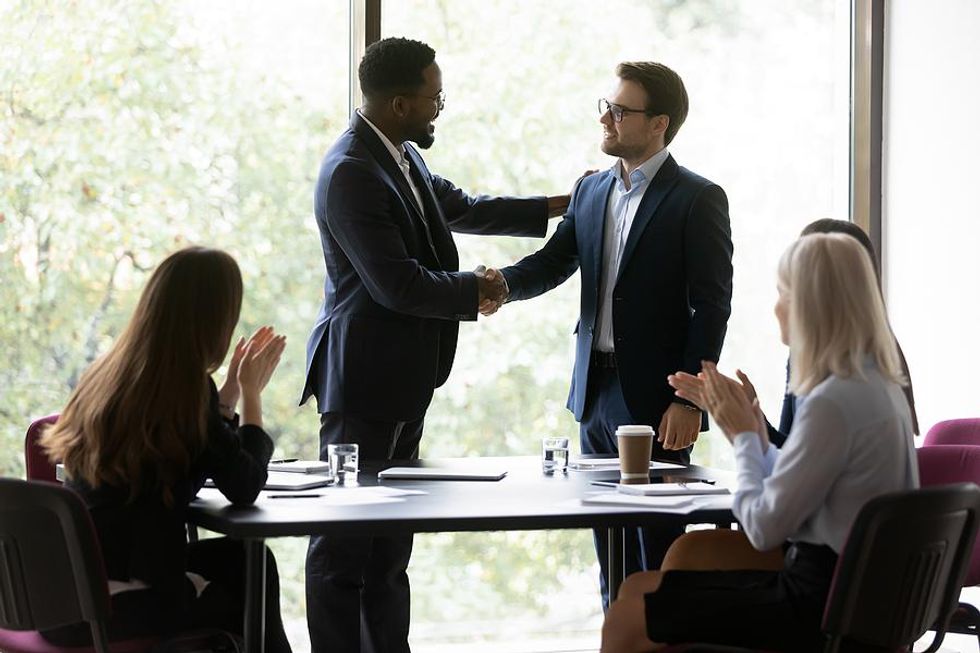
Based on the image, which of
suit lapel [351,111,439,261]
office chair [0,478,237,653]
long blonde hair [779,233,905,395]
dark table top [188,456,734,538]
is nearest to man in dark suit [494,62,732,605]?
suit lapel [351,111,439,261]

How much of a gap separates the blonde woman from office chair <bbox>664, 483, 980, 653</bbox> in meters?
0.06

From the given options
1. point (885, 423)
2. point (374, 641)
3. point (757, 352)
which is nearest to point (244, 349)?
point (374, 641)

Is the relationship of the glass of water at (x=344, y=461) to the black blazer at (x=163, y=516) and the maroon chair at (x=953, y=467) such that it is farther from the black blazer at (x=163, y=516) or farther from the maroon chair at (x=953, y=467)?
the maroon chair at (x=953, y=467)

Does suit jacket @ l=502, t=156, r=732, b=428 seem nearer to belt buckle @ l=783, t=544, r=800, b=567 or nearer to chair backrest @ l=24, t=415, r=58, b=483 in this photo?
belt buckle @ l=783, t=544, r=800, b=567

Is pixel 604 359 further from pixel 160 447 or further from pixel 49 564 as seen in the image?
pixel 49 564

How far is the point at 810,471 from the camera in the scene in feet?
6.47

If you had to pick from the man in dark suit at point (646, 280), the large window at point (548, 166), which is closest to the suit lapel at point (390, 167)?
the man in dark suit at point (646, 280)

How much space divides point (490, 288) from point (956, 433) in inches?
55.0

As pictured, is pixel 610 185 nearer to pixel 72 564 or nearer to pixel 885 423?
pixel 885 423

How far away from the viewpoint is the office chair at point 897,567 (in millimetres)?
1910

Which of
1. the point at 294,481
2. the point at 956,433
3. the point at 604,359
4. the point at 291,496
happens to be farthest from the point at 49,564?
the point at 956,433

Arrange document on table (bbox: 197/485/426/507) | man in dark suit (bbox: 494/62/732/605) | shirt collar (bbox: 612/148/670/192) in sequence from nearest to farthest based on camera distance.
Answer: document on table (bbox: 197/485/426/507) → man in dark suit (bbox: 494/62/732/605) → shirt collar (bbox: 612/148/670/192)

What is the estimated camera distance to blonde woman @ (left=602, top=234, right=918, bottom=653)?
6.53 ft

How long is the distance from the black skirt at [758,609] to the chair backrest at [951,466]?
929 millimetres
